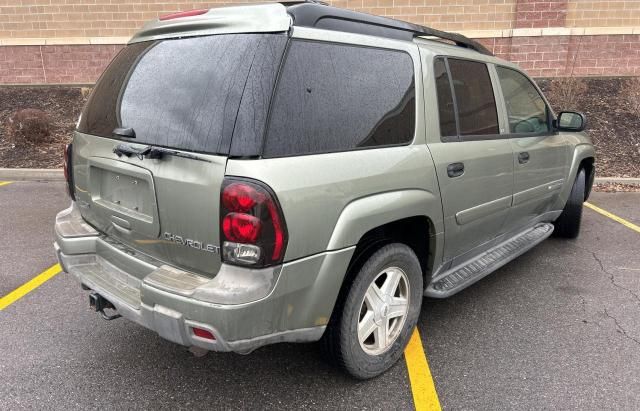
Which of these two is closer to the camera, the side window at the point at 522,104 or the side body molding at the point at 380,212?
the side body molding at the point at 380,212

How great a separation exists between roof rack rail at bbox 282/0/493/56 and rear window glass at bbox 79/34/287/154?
0.21 m

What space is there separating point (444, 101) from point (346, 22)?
838 mm

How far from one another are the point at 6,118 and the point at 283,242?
35.8 feet

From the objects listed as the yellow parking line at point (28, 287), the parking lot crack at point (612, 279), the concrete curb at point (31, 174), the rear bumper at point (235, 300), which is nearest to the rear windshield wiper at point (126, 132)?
the rear bumper at point (235, 300)

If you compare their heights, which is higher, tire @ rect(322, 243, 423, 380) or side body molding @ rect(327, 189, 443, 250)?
side body molding @ rect(327, 189, 443, 250)

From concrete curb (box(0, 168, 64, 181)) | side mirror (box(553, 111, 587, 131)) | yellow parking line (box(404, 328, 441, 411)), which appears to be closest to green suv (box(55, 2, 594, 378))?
yellow parking line (box(404, 328, 441, 411))

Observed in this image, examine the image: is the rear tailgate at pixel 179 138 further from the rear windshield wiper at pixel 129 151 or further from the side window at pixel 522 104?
the side window at pixel 522 104

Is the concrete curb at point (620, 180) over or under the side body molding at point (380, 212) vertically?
under

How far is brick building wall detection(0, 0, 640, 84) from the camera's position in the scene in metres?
10.9

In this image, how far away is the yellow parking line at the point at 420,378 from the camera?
2549 mm

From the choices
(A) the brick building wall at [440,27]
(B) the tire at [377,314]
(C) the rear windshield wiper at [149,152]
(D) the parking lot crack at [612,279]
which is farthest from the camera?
(A) the brick building wall at [440,27]

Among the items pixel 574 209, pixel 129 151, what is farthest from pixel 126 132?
pixel 574 209

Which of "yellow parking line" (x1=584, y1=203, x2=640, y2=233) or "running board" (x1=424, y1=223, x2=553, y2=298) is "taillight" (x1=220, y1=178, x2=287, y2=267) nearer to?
"running board" (x1=424, y1=223, x2=553, y2=298)

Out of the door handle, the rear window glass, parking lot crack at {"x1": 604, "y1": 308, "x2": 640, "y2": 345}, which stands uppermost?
the rear window glass
